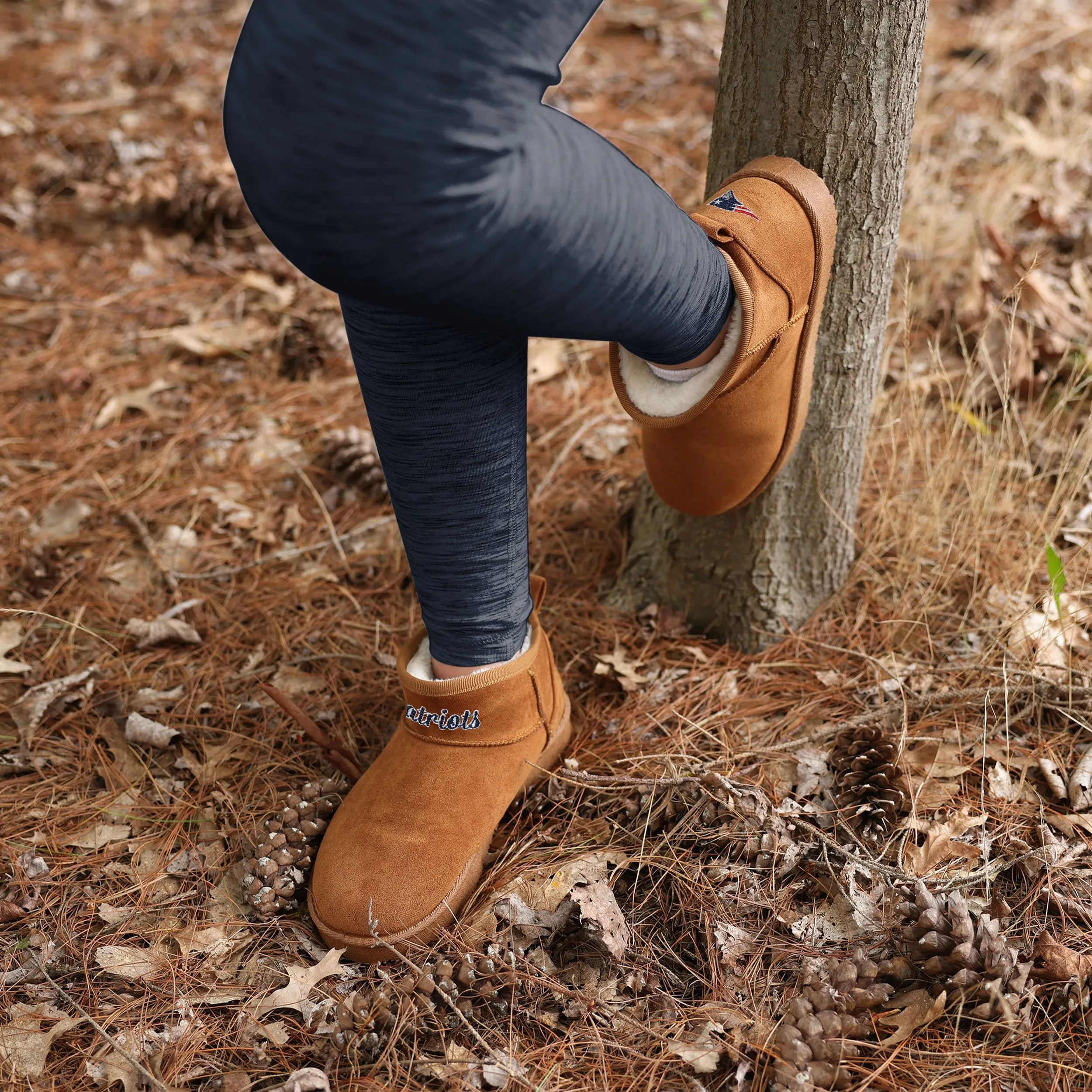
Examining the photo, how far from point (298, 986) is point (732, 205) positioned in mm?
1092

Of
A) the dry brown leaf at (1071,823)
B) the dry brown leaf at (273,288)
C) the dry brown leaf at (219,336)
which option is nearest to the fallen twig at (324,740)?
the dry brown leaf at (1071,823)

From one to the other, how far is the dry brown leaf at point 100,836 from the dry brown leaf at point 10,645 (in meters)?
0.38

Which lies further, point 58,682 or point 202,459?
point 202,459

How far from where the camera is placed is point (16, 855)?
127 cm

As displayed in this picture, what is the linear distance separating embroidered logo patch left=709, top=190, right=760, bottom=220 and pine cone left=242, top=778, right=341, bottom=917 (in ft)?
3.20

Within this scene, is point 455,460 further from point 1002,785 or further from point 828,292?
point 1002,785

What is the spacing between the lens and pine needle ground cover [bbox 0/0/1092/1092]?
40.8 inches

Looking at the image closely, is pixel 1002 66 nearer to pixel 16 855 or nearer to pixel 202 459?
pixel 202 459

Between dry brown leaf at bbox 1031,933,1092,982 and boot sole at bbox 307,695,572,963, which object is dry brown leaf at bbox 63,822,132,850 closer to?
boot sole at bbox 307,695,572,963

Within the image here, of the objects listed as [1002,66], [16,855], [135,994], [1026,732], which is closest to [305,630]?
[16,855]

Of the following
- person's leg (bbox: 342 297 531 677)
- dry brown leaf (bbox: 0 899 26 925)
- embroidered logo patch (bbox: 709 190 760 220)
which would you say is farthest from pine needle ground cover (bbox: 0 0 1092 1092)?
embroidered logo patch (bbox: 709 190 760 220)

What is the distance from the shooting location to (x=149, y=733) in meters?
1.44

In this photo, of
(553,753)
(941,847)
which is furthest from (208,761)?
(941,847)

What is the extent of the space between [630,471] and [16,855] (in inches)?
49.2
